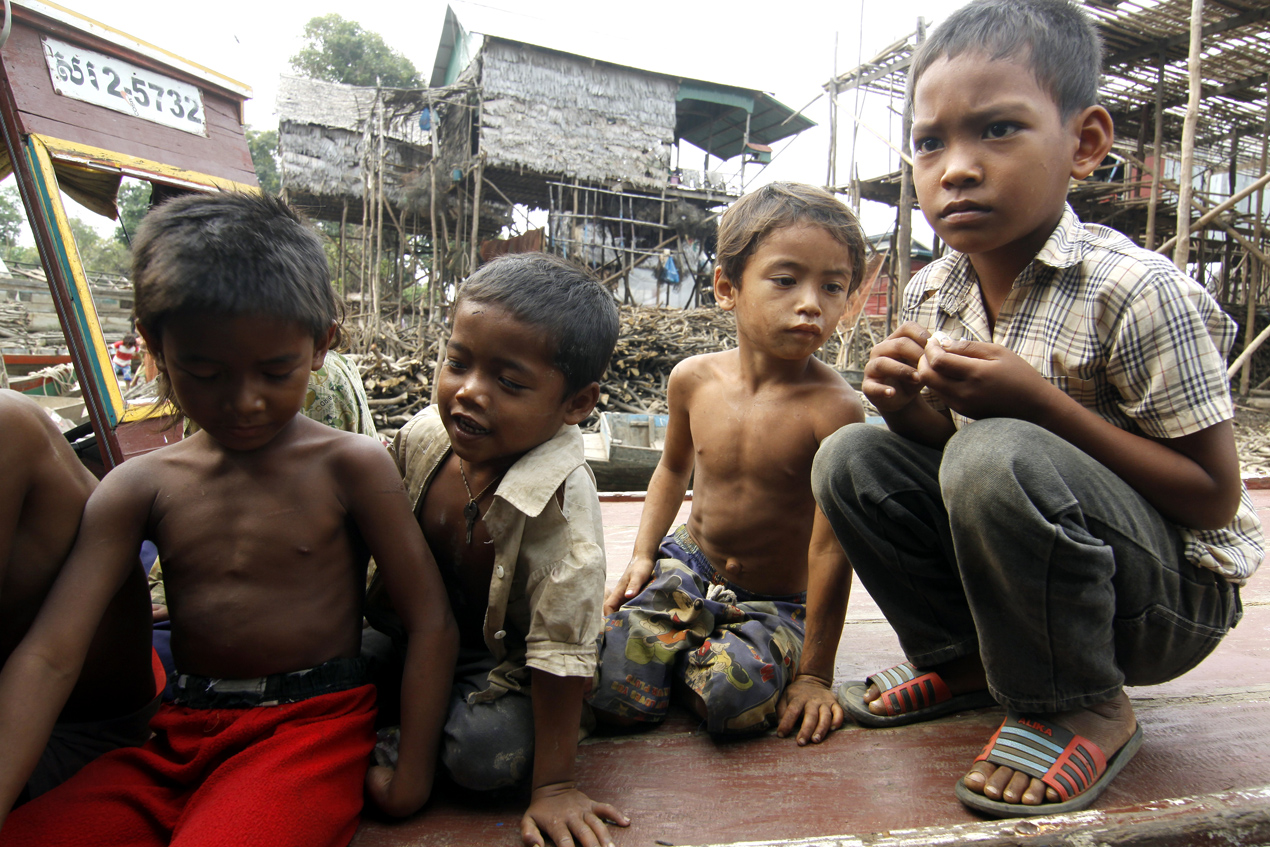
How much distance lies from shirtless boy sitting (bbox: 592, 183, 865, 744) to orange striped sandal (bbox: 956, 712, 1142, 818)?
323 mm

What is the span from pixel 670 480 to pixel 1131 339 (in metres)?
1.11

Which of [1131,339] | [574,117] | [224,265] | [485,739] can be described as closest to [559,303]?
[224,265]

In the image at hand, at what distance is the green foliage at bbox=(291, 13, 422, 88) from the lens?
23.5 m

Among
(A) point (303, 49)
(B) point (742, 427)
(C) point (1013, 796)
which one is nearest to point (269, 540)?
(B) point (742, 427)

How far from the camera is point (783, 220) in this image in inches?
68.0

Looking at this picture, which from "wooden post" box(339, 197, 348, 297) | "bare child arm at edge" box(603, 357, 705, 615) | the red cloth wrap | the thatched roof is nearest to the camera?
the red cloth wrap

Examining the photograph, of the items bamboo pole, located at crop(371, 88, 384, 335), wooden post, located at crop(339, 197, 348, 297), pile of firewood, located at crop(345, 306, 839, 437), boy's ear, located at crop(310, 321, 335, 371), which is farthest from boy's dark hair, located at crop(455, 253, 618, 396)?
wooden post, located at crop(339, 197, 348, 297)

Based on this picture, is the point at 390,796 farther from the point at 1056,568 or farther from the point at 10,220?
the point at 10,220

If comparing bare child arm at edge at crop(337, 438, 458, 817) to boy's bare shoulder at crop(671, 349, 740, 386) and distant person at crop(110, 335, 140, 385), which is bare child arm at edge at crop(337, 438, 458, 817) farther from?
distant person at crop(110, 335, 140, 385)

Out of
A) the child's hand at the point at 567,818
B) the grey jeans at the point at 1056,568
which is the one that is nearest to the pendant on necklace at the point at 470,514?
the child's hand at the point at 567,818

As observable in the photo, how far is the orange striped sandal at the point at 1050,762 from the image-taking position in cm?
108

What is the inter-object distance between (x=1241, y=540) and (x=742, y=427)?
0.98 meters

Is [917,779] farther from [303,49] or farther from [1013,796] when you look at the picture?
[303,49]

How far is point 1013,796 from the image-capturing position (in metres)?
1.08
